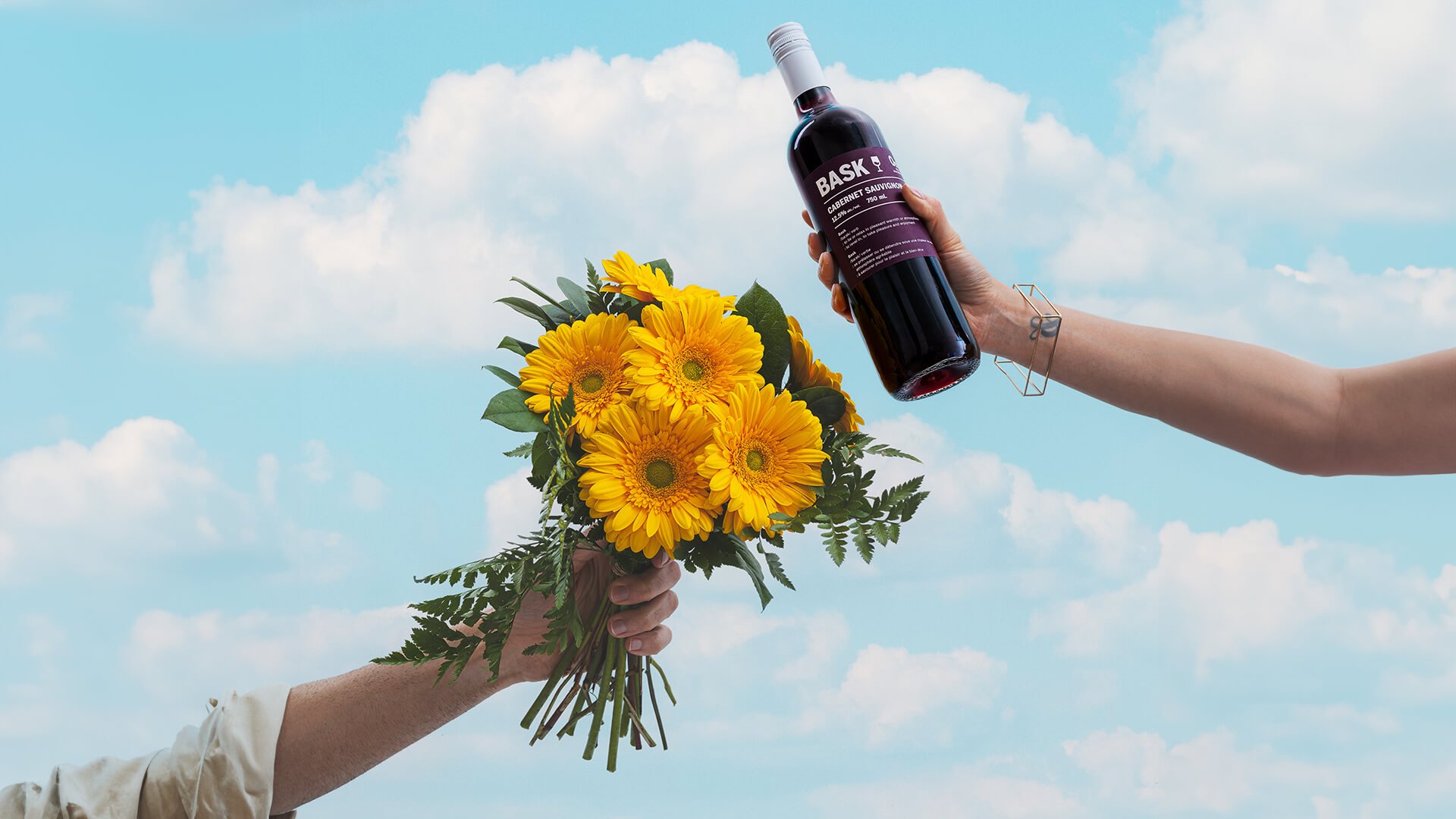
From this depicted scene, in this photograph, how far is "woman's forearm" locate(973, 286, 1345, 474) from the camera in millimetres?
1327

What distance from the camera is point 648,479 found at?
107 centimetres

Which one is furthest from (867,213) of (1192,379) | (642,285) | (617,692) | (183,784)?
(183,784)

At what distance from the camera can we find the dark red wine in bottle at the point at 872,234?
113cm

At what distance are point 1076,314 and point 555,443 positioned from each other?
0.74 m

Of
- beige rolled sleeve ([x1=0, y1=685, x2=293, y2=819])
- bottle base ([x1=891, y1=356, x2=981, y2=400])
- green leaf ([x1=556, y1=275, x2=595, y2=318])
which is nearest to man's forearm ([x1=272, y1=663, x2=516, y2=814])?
beige rolled sleeve ([x1=0, y1=685, x2=293, y2=819])

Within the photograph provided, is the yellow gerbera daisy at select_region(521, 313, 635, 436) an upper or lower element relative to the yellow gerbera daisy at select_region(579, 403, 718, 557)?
upper

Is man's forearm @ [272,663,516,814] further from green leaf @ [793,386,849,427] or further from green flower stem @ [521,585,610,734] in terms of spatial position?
green leaf @ [793,386,849,427]

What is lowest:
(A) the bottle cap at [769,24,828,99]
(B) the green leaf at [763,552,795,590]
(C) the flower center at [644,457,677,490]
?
(B) the green leaf at [763,552,795,590]

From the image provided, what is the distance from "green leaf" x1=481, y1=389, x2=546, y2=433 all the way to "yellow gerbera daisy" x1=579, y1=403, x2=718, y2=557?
0.06 metres

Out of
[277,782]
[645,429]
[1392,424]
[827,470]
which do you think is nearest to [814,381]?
[827,470]

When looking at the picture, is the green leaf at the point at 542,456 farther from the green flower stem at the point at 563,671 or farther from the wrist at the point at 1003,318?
the wrist at the point at 1003,318

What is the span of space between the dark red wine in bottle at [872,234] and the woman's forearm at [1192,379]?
183mm

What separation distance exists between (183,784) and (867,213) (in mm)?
1257

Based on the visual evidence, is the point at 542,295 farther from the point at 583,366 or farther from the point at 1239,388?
the point at 1239,388
